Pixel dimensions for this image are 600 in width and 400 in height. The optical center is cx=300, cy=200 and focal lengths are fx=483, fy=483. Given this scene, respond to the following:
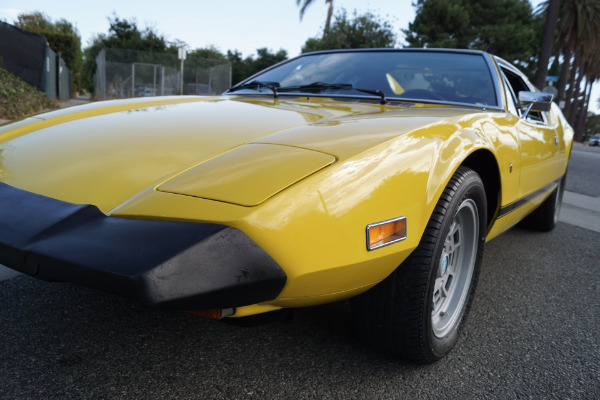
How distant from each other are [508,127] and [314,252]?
1.37 m

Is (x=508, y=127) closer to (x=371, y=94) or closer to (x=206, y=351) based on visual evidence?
(x=371, y=94)

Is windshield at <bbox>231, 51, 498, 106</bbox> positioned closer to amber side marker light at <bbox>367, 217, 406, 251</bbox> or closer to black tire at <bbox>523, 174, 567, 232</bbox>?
amber side marker light at <bbox>367, 217, 406, 251</bbox>

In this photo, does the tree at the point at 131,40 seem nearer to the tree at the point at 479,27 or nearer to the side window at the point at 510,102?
the tree at the point at 479,27

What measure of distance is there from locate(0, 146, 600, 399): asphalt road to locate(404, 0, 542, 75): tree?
24137mm

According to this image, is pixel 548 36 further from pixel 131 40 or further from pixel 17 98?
pixel 131 40

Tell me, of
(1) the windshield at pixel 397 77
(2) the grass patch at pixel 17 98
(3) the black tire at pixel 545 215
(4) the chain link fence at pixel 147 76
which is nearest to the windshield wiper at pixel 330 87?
(1) the windshield at pixel 397 77

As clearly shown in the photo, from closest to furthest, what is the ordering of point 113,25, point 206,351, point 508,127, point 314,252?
point 314,252
point 206,351
point 508,127
point 113,25

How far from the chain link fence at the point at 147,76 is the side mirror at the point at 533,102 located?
14436 millimetres

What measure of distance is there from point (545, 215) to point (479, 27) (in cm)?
2488

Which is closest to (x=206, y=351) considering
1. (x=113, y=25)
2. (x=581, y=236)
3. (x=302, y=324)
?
(x=302, y=324)

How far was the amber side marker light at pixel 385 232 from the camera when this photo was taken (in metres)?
1.27

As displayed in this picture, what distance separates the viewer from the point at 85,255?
3.44ft

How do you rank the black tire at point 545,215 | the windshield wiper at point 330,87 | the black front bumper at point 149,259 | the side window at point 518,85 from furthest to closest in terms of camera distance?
the black tire at point 545,215 < the side window at point 518,85 < the windshield wiper at point 330,87 < the black front bumper at point 149,259

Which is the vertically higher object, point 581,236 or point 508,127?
point 508,127
